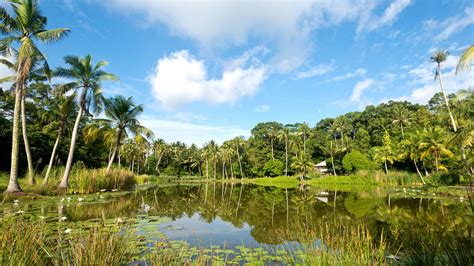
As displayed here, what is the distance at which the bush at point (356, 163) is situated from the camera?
4550 cm

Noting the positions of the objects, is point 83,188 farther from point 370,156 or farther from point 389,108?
point 389,108

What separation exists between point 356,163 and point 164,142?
48887mm

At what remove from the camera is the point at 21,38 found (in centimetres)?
1513

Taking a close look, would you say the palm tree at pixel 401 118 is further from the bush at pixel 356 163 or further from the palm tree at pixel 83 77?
the palm tree at pixel 83 77

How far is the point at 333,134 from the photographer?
68.7 m

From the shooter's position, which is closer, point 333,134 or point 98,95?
point 98,95

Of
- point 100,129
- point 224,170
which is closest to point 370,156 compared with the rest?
point 224,170

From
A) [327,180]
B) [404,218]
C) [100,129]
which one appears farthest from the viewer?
[327,180]

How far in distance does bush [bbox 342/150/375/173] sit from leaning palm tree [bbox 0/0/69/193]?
4428cm

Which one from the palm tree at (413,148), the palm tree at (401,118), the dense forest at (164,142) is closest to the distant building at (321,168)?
the dense forest at (164,142)

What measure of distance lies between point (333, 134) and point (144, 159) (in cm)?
4984

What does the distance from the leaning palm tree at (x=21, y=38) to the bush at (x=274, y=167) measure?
4891 centimetres

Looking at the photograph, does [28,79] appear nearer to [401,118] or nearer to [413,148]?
[413,148]

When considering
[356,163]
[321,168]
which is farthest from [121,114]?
[321,168]
